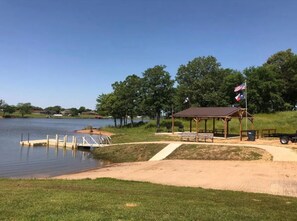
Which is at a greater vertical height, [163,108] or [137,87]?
[137,87]

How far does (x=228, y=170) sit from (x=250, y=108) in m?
49.1

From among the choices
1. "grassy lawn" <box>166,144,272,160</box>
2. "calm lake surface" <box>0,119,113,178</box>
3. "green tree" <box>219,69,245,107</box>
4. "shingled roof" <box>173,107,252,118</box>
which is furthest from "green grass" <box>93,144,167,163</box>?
"green tree" <box>219,69,245,107</box>

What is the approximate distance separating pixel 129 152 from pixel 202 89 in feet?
140

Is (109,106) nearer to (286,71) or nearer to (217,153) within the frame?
(286,71)

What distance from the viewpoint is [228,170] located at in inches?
696

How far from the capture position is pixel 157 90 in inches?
2386

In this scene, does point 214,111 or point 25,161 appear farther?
point 214,111

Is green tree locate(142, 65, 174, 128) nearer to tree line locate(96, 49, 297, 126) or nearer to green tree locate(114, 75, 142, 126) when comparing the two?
tree line locate(96, 49, 297, 126)

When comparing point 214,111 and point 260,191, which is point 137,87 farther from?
point 260,191

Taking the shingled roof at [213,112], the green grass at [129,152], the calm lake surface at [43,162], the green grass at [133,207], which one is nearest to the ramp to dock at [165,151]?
the green grass at [129,152]

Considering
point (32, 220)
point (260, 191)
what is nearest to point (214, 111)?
point (260, 191)

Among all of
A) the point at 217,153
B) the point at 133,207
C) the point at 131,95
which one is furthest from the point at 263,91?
the point at 133,207

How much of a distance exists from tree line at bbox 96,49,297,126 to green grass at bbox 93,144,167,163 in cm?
2845

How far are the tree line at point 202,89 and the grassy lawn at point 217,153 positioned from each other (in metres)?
33.1
